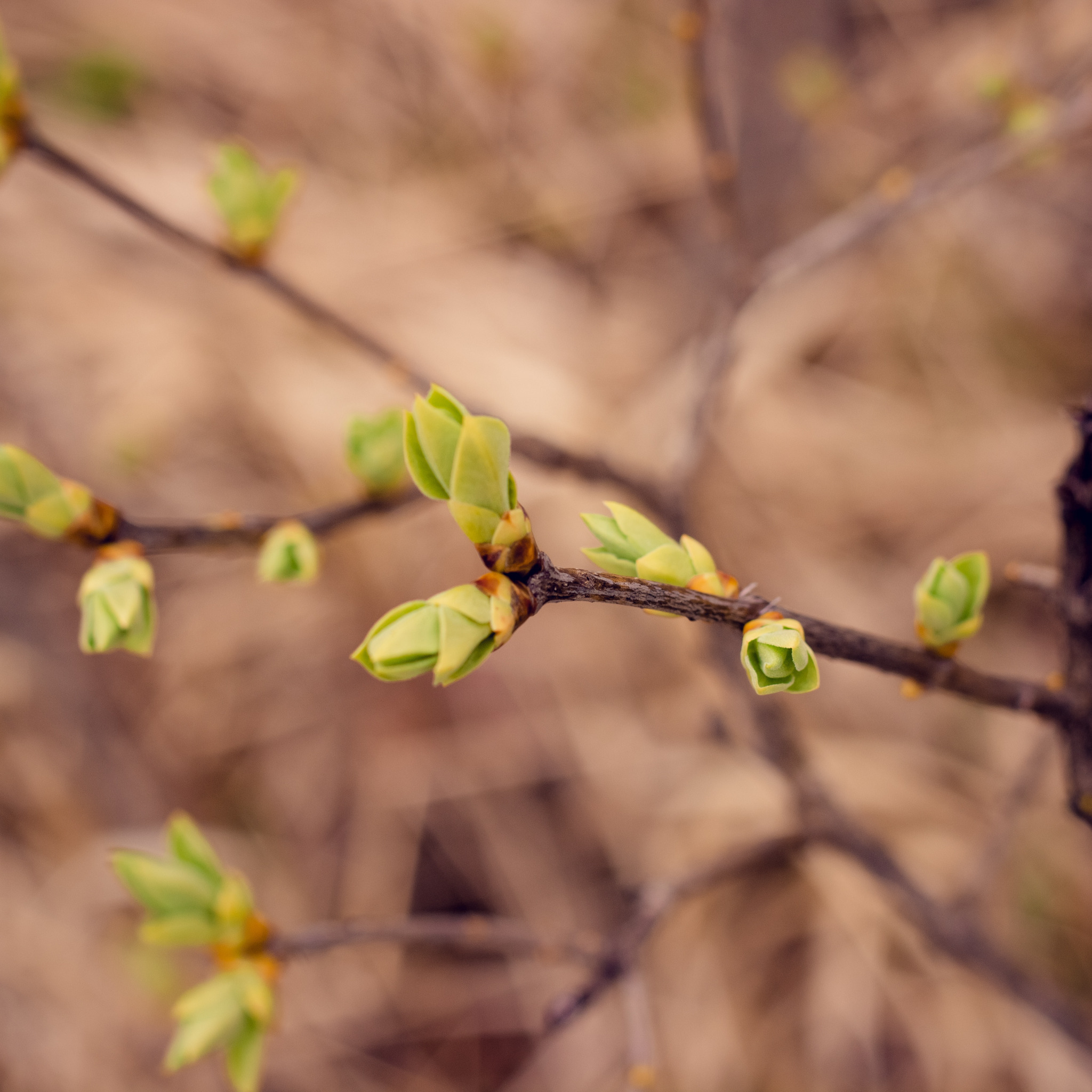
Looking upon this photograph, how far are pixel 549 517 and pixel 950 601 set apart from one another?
1710 mm

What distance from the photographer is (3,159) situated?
830 millimetres

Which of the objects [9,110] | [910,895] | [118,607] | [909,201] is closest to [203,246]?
[9,110]

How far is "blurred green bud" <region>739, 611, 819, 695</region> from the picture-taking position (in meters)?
0.47

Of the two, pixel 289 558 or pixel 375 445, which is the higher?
pixel 375 445

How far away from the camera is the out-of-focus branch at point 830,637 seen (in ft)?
1.52

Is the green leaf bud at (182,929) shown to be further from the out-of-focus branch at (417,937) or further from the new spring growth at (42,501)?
the new spring growth at (42,501)

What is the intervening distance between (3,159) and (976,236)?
240 centimetres

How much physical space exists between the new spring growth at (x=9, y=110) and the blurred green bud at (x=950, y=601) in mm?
976

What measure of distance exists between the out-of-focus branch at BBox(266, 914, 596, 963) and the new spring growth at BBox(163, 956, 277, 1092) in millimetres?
41

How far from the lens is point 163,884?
2.58 ft

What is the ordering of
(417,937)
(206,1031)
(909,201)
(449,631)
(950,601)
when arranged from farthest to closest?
(909,201), (417,937), (206,1031), (950,601), (449,631)

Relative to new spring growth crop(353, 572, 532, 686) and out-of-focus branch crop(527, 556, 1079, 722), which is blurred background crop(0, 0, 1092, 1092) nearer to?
out-of-focus branch crop(527, 556, 1079, 722)

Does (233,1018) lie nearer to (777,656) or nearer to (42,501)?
(42,501)

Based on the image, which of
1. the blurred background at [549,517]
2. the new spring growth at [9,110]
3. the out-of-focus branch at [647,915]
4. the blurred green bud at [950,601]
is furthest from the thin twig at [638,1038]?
the new spring growth at [9,110]
